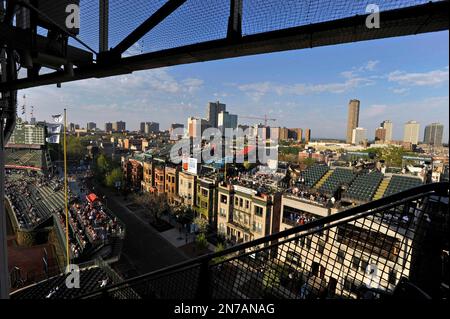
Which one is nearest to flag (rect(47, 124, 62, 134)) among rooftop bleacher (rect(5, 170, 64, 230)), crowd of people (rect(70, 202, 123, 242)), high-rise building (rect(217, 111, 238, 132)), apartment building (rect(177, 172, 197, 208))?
crowd of people (rect(70, 202, 123, 242))

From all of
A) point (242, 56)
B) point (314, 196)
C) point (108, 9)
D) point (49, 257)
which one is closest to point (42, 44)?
point (108, 9)

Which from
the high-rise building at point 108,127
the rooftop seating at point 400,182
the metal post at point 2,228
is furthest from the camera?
the high-rise building at point 108,127

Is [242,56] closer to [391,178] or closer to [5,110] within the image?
[5,110]

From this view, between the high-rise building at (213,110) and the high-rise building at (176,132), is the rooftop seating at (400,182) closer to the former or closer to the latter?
the high-rise building at (176,132)

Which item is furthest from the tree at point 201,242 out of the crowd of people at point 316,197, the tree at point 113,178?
the tree at point 113,178

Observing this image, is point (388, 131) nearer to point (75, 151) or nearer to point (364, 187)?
point (364, 187)
